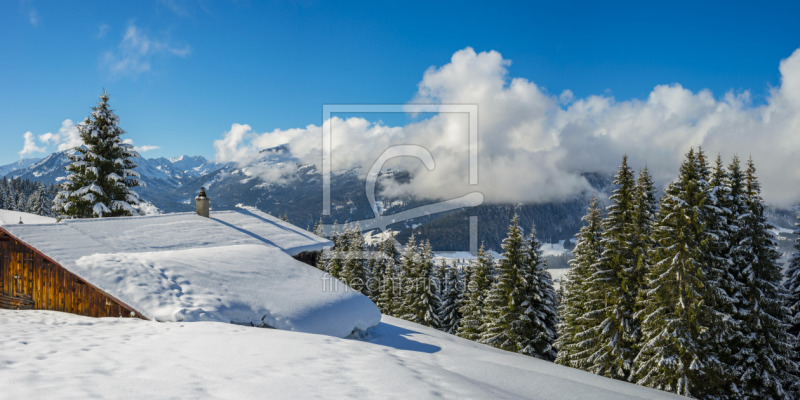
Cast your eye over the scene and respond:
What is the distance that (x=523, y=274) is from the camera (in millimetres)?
26781

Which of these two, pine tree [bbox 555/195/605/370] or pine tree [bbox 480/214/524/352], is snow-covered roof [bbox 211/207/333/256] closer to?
pine tree [bbox 480/214/524/352]

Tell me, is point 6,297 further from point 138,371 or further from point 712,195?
point 712,195

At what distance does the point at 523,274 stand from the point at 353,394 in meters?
23.0

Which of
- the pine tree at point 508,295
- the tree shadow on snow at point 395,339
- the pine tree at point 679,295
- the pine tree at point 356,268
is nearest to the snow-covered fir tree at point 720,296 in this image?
the pine tree at point 679,295

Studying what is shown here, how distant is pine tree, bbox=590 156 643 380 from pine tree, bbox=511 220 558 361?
4.37m

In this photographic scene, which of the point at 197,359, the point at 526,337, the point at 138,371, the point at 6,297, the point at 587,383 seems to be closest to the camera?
the point at 138,371

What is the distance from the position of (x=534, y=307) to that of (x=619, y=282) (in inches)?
249

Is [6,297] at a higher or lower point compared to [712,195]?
lower

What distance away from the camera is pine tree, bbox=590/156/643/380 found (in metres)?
21.6

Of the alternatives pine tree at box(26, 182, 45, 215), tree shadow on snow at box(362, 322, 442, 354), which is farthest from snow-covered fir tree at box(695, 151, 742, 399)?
pine tree at box(26, 182, 45, 215)

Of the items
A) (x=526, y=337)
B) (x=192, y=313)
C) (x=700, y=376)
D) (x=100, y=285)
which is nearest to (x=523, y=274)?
(x=526, y=337)

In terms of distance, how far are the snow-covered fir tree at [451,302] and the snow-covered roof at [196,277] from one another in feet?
85.2

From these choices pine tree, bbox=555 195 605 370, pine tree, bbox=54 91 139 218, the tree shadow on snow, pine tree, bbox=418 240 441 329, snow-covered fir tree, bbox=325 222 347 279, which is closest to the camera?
the tree shadow on snow

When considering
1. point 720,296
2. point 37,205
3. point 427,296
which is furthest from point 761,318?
point 37,205
